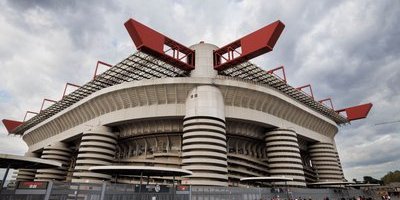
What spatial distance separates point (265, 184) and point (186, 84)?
23940mm

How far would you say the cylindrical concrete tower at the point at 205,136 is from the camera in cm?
3344

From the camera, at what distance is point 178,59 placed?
39.4 m

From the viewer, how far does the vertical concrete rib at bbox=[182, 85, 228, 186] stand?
33.4 metres

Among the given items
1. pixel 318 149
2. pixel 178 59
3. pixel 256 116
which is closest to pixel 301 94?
pixel 318 149

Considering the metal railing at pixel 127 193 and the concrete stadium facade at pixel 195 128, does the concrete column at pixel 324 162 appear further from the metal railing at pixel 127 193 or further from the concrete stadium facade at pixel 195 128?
the metal railing at pixel 127 193

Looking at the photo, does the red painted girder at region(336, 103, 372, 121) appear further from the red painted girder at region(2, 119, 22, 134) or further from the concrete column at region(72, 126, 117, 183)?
the red painted girder at region(2, 119, 22, 134)

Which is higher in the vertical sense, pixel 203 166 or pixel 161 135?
pixel 161 135

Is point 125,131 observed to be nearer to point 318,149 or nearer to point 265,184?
point 265,184

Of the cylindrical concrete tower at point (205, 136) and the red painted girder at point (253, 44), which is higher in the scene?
the red painted girder at point (253, 44)

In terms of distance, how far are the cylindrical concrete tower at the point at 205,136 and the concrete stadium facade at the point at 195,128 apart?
5.2 inches

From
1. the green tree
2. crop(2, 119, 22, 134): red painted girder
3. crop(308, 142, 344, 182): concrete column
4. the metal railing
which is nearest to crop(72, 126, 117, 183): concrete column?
the metal railing

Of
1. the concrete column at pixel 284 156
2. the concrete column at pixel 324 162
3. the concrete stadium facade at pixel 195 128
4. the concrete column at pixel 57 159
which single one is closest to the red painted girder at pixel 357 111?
the concrete column at pixel 324 162

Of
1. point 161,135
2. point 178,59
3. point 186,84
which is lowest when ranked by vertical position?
point 161,135

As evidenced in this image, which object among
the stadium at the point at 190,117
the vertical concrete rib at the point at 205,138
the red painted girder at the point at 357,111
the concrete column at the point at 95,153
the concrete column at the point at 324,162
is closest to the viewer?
the vertical concrete rib at the point at 205,138
